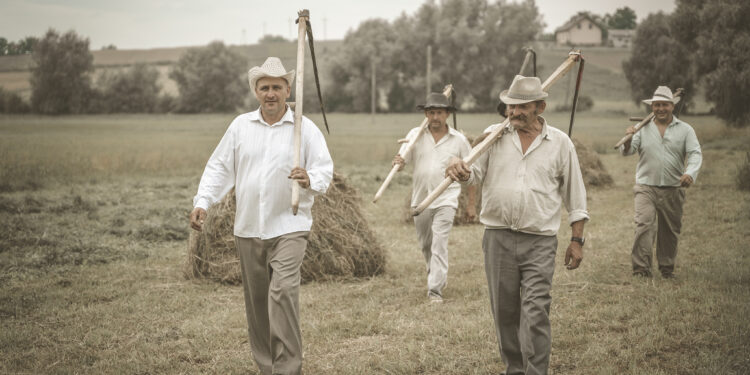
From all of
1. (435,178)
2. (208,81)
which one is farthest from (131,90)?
(435,178)

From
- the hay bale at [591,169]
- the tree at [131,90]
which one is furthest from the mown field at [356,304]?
the tree at [131,90]

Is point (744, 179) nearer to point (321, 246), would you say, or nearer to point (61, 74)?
point (321, 246)

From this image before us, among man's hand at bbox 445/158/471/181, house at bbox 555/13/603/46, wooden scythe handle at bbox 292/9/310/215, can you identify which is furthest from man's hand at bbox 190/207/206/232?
house at bbox 555/13/603/46

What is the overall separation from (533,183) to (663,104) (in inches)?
188

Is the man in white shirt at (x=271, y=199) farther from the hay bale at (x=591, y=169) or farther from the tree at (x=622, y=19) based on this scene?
the tree at (x=622, y=19)

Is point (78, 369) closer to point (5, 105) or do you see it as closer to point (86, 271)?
point (86, 271)

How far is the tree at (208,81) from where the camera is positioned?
51.0 meters

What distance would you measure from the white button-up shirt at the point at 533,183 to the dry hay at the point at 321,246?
14.2ft

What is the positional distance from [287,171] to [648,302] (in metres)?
4.64

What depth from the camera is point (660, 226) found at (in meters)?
8.99

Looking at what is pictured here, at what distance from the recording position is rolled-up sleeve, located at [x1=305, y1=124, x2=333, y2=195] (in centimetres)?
505

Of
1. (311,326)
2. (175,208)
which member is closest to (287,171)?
(311,326)

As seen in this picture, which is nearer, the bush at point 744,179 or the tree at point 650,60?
the bush at point 744,179

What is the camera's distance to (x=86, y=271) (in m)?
9.59
